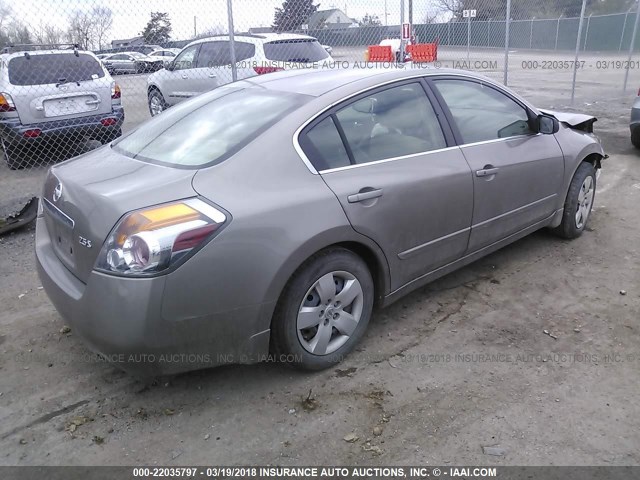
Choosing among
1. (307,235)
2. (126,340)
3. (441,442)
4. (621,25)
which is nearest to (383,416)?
(441,442)

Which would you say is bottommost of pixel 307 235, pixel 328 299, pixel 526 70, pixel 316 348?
pixel 526 70

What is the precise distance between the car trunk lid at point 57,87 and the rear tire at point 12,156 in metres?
0.52

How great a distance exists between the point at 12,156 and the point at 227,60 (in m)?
3.58

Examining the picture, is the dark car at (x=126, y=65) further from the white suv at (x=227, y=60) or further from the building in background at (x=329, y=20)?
the building in background at (x=329, y=20)

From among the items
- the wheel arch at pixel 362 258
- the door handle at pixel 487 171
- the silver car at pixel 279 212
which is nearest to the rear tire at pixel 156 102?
the silver car at pixel 279 212

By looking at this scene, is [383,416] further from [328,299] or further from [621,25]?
[621,25]

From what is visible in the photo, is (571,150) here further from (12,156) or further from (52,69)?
(12,156)

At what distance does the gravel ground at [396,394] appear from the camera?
2514 millimetres

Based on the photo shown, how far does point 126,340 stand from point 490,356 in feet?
6.66

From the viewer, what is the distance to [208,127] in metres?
3.17

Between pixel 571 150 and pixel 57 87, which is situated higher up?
pixel 57 87

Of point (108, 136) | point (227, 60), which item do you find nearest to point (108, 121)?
point (108, 136)

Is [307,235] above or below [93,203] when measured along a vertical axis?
below

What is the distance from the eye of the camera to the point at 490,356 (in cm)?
321
